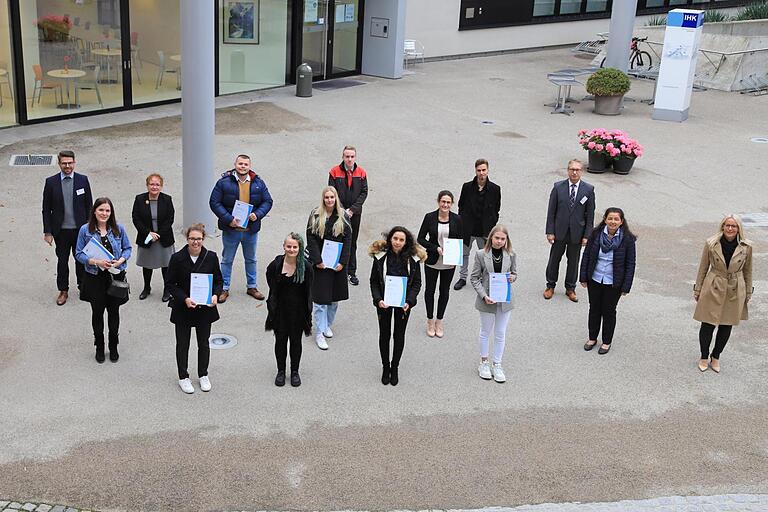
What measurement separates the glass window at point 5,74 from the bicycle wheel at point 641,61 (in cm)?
1855

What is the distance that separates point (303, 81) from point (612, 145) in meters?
8.67

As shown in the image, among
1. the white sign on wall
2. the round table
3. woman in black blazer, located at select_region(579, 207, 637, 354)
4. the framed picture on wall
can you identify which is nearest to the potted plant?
the white sign on wall

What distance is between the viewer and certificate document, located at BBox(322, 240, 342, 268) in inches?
395

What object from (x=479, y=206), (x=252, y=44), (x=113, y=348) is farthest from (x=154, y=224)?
(x=252, y=44)

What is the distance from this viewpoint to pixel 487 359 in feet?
32.7

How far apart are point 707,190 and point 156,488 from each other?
12.5 metres

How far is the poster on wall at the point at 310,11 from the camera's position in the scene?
24.4 metres

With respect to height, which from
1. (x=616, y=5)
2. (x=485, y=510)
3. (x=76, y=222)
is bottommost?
(x=485, y=510)

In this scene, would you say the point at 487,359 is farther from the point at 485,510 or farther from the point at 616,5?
the point at 616,5

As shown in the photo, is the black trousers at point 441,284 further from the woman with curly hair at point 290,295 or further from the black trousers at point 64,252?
the black trousers at point 64,252

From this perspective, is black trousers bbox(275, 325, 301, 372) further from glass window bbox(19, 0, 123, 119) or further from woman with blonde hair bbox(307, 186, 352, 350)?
glass window bbox(19, 0, 123, 119)

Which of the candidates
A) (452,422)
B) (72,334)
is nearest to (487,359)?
(452,422)

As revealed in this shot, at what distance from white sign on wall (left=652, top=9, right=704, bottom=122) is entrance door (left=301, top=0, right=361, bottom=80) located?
840 cm

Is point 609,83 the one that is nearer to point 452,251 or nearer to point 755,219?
point 755,219
